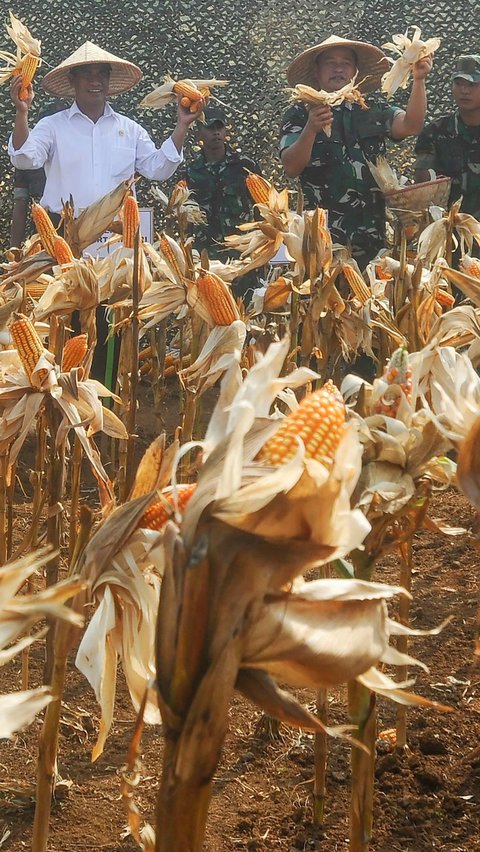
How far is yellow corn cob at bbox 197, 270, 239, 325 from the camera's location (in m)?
2.70

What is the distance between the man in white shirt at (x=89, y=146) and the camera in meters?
5.29

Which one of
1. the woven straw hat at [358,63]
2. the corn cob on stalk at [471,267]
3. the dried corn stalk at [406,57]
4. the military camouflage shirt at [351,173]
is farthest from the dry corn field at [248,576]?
the woven straw hat at [358,63]

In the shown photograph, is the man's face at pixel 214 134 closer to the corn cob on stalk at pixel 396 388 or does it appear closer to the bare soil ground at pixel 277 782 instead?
the bare soil ground at pixel 277 782

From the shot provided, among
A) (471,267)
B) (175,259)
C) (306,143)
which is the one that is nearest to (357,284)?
(471,267)

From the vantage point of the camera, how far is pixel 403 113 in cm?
534

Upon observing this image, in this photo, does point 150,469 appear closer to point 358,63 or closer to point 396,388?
point 396,388

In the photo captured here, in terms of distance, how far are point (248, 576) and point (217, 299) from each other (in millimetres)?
2006

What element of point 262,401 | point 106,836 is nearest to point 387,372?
point 262,401

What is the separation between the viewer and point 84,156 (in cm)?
538

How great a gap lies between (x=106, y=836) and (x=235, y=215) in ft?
17.8

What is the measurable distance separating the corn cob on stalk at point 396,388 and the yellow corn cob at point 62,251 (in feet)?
5.24

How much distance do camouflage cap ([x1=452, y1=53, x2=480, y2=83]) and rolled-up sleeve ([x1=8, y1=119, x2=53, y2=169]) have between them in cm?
244

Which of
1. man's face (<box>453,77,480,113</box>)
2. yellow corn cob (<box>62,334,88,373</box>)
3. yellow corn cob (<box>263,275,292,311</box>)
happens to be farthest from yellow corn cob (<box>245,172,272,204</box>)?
man's face (<box>453,77,480,113</box>)

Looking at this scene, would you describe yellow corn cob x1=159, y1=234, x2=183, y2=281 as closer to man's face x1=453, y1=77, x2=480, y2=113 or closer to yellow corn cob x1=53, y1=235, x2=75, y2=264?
yellow corn cob x1=53, y1=235, x2=75, y2=264
